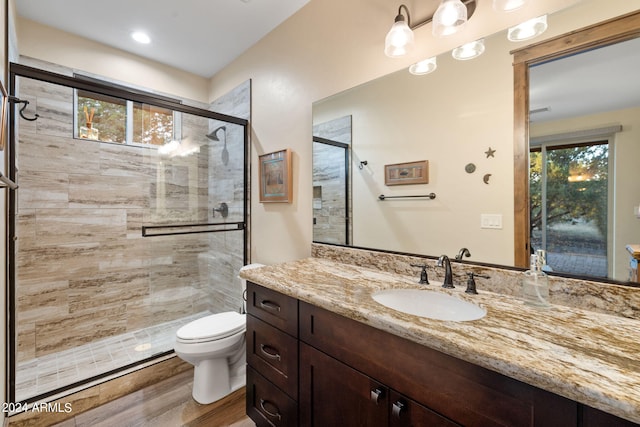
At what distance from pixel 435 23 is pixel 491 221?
3.02 feet

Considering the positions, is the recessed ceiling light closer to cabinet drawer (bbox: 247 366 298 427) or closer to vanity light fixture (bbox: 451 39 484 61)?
vanity light fixture (bbox: 451 39 484 61)

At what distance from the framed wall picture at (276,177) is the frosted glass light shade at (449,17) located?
1233 millimetres

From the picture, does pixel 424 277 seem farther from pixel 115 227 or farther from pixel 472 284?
pixel 115 227

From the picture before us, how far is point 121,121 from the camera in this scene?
2.60m

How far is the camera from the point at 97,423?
1623 mm

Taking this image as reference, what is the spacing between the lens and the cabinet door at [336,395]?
36.1 inches

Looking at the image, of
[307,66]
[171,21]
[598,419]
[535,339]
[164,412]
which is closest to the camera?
[598,419]

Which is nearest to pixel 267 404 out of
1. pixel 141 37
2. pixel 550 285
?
pixel 550 285

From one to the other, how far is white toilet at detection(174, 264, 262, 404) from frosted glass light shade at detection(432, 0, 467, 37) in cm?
201

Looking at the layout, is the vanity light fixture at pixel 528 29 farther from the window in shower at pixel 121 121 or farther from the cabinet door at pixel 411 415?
the window in shower at pixel 121 121

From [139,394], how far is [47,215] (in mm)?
1606

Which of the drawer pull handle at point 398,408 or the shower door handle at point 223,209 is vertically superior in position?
the shower door handle at point 223,209

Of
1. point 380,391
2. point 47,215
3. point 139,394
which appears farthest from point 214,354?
point 47,215

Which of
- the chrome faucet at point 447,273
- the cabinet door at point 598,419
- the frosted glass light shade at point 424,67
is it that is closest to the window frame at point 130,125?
the frosted glass light shade at point 424,67
